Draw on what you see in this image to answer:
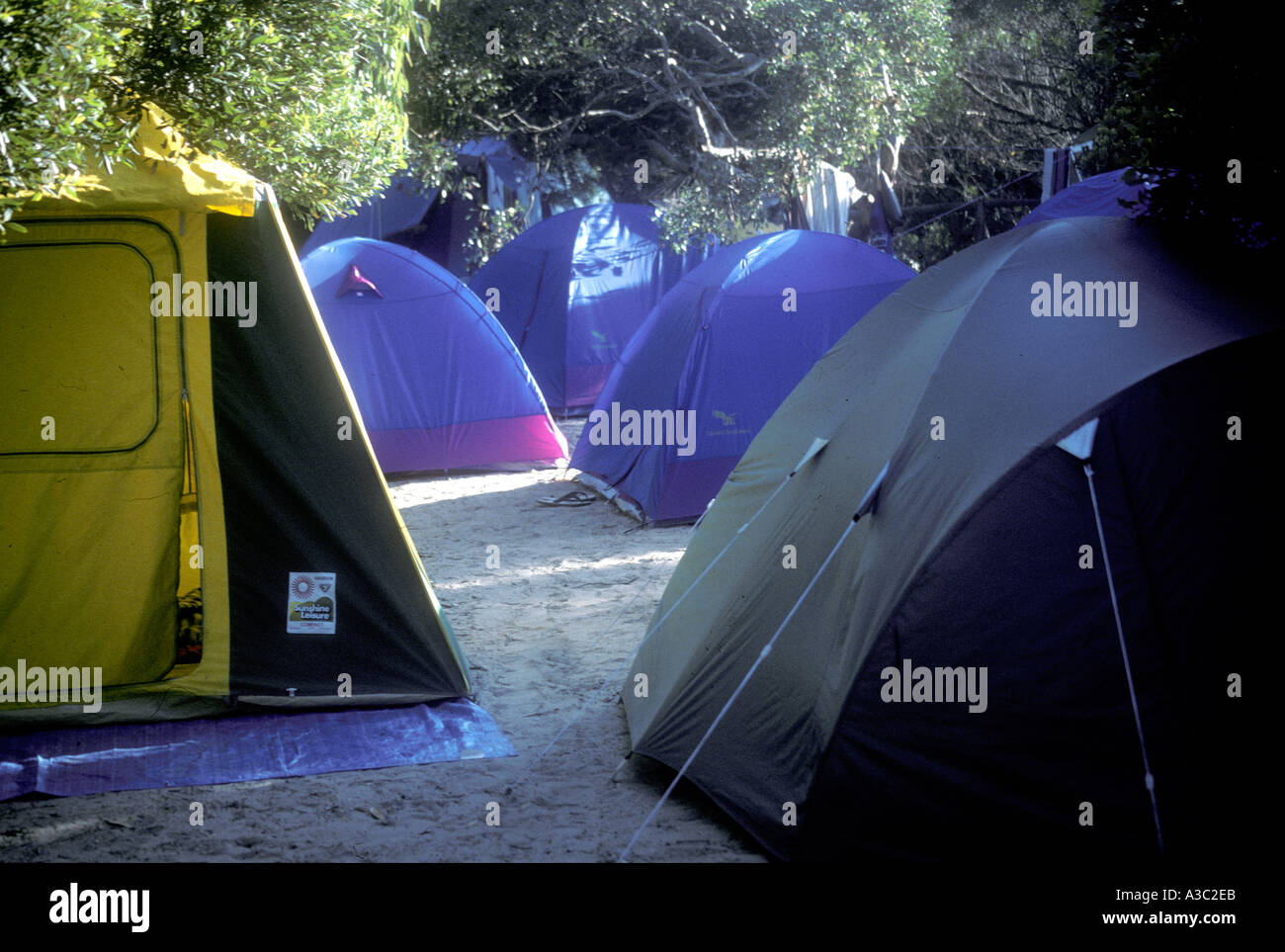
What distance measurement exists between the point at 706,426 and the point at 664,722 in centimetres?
412

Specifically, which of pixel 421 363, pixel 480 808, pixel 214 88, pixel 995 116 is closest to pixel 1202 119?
pixel 480 808

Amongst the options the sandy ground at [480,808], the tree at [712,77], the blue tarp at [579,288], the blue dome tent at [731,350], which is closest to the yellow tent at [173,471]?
the sandy ground at [480,808]

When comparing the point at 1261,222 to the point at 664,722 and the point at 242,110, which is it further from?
the point at 242,110

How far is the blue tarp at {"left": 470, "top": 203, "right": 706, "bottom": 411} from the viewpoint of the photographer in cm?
1240

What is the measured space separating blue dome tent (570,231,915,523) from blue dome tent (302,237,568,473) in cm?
174

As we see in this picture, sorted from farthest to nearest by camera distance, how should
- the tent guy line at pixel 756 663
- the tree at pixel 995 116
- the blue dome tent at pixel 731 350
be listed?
the tree at pixel 995 116, the blue dome tent at pixel 731 350, the tent guy line at pixel 756 663

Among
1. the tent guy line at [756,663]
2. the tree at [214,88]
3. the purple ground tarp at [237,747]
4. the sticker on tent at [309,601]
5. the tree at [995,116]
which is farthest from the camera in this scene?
the tree at [995,116]

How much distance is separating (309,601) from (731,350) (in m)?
4.13

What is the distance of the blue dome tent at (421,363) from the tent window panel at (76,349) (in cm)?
497

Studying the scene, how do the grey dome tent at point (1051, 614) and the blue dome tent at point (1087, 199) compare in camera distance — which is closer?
the grey dome tent at point (1051, 614)

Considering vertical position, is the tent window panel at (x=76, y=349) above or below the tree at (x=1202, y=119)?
below

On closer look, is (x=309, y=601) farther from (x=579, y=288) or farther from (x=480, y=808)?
(x=579, y=288)

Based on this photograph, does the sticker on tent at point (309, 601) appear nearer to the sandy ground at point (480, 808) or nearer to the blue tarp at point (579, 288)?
the sandy ground at point (480, 808)

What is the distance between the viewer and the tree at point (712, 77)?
1146 cm
